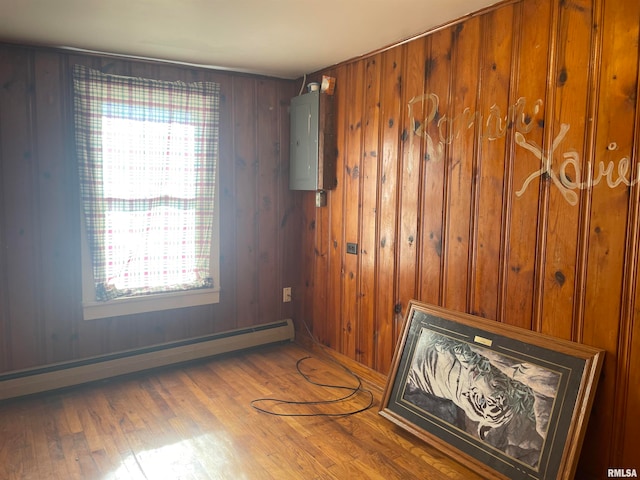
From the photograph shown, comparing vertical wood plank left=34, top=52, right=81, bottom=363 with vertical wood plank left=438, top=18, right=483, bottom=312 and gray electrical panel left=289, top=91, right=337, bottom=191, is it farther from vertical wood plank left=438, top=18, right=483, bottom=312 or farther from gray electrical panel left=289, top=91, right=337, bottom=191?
vertical wood plank left=438, top=18, right=483, bottom=312

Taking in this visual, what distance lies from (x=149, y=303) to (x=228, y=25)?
198 centimetres

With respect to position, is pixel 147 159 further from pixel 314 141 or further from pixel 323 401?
pixel 323 401

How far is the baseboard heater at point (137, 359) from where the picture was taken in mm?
2951

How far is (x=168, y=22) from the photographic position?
254cm

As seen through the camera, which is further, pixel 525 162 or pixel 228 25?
pixel 228 25

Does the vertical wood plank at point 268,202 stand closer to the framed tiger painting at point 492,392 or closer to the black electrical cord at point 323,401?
the black electrical cord at point 323,401

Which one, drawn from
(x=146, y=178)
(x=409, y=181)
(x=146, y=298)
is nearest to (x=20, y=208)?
(x=146, y=178)

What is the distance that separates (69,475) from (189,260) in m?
1.66

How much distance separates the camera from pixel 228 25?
2590mm

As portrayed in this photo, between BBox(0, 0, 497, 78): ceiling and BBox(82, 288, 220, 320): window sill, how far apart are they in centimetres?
169

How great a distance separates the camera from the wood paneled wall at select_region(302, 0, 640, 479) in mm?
1908

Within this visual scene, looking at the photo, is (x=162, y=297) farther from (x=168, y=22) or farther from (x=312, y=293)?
(x=168, y=22)

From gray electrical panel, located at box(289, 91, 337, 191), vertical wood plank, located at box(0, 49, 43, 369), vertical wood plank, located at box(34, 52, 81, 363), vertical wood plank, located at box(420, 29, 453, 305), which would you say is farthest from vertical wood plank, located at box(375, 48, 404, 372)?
vertical wood plank, located at box(0, 49, 43, 369)

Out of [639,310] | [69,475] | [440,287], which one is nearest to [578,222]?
[639,310]
